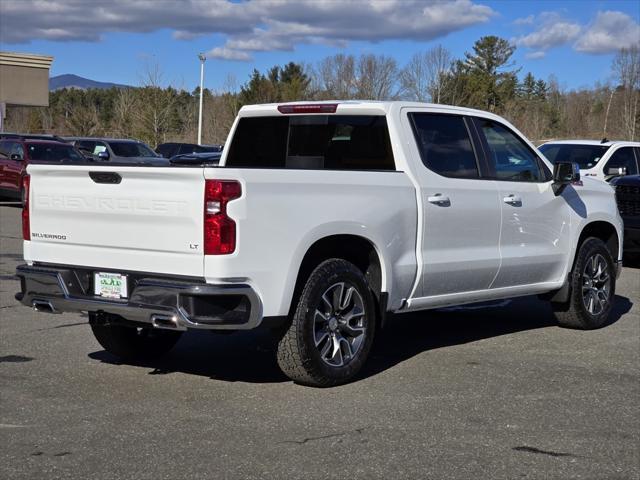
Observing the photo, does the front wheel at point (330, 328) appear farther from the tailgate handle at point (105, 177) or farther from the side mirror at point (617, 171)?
the side mirror at point (617, 171)

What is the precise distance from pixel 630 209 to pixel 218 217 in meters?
9.75

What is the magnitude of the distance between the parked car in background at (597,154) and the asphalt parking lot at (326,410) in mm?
7825

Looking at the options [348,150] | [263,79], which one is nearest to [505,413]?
[348,150]

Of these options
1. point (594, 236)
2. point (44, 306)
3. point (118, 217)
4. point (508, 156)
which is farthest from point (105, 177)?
point (594, 236)

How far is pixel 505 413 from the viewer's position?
6.05m

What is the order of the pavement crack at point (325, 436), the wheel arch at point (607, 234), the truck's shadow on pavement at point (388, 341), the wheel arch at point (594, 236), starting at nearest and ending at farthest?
the pavement crack at point (325, 436) < the truck's shadow on pavement at point (388, 341) < the wheel arch at point (594, 236) < the wheel arch at point (607, 234)

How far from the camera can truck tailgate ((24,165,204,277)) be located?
5.88m

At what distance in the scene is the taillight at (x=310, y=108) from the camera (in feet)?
25.1

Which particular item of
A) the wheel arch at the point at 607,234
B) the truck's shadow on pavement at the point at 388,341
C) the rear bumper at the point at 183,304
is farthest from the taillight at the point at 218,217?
the wheel arch at the point at 607,234

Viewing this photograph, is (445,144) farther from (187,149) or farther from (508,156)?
(187,149)

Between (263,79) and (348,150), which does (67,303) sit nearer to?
(348,150)

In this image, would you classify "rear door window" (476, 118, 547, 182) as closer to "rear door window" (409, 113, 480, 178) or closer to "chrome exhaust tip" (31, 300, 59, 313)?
"rear door window" (409, 113, 480, 178)

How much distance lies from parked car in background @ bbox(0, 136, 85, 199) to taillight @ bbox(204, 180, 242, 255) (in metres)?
18.7

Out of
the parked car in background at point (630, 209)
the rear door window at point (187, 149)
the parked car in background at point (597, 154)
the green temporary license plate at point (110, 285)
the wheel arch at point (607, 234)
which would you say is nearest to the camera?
the green temporary license plate at point (110, 285)
